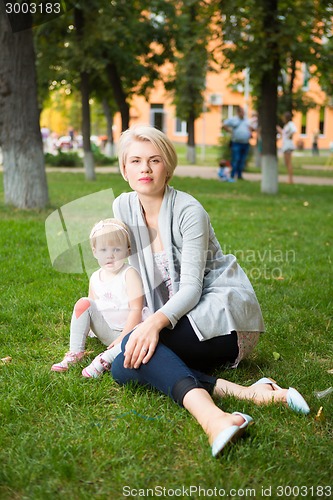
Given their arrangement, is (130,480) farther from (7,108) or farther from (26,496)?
(7,108)

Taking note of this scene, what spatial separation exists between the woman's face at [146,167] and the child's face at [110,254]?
1.16 feet

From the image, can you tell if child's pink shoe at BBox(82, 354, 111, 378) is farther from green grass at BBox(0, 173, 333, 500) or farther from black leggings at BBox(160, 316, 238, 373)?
black leggings at BBox(160, 316, 238, 373)

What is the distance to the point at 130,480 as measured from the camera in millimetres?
2252

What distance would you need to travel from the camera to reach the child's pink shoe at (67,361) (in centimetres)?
330

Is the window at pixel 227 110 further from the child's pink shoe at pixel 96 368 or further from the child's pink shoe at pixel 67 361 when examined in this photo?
the child's pink shoe at pixel 96 368

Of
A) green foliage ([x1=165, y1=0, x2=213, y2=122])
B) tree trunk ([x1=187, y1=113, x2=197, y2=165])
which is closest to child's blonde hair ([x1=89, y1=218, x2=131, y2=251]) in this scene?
green foliage ([x1=165, y1=0, x2=213, y2=122])

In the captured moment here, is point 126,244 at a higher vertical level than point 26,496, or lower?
higher

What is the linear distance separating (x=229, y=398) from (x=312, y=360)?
2.78ft

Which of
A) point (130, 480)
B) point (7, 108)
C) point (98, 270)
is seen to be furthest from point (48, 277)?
point (7, 108)

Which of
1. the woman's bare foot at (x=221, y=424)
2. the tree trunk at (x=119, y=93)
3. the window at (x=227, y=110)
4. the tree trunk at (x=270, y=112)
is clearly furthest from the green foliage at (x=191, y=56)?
the window at (x=227, y=110)

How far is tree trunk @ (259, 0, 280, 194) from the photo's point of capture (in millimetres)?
12344

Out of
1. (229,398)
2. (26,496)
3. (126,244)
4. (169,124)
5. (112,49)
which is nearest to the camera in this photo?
(26,496)

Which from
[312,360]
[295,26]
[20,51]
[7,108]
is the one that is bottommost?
[312,360]

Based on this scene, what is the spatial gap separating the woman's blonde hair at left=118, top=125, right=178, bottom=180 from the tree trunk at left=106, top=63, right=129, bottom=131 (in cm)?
1523
